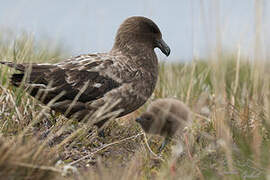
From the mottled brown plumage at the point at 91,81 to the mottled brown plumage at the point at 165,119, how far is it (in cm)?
17

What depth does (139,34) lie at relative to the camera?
17.4 ft

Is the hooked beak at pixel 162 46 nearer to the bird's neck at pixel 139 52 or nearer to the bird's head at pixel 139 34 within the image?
the bird's head at pixel 139 34

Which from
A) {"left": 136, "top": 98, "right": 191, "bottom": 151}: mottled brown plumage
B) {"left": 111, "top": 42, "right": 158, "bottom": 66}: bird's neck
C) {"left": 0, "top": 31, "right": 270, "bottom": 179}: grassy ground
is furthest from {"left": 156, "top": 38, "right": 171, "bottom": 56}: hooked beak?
{"left": 0, "top": 31, "right": 270, "bottom": 179}: grassy ground

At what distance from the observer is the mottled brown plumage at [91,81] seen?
4586 millimetres

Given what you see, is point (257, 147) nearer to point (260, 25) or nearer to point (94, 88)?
point (260, 25)

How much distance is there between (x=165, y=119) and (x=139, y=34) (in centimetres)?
110

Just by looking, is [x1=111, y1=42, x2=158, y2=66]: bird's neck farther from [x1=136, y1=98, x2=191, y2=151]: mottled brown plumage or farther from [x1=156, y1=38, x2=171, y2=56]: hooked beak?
[x1=136, y1=98, x2=191, y2=151]: mottled brown plumage

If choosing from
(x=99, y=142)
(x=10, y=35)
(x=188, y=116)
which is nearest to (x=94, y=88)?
(x=99, y=142)

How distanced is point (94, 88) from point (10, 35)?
3159 millimetres

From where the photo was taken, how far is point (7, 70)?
5.30 meters

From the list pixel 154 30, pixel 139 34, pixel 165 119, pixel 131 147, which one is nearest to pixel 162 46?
pixel 154 30

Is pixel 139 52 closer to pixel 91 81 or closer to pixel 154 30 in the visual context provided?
pixel 154 30

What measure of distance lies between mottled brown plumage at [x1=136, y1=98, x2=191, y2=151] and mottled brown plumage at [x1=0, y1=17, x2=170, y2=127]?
17 cm

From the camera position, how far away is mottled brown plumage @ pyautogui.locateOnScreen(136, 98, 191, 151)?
459 cm
